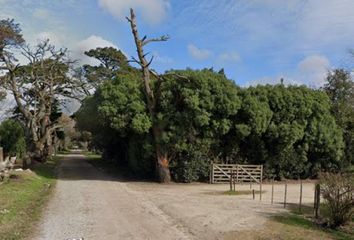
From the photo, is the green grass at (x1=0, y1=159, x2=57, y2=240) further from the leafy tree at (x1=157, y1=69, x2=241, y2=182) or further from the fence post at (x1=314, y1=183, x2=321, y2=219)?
the fence post at (x1=314, y1=183, x2=321, y2=219)

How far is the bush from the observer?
41.0 ft

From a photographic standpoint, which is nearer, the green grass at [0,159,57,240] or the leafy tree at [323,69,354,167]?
the green grass at [0,159,57,240]

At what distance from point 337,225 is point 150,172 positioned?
59.0 ft

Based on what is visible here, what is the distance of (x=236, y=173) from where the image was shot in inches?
1139

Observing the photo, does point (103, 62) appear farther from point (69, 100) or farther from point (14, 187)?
point (14, 187)

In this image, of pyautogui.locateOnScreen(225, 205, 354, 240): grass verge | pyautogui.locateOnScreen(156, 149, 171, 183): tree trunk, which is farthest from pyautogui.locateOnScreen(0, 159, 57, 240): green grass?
pyautogui.locateOnScreen(156, 149, 171, 183): tree trunk

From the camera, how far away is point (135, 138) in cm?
2925

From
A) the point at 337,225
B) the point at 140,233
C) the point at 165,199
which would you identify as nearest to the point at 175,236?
the point at 140,233

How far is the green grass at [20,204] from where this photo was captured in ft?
35.3

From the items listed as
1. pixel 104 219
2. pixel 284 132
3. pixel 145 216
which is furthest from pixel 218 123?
pixel 104 219

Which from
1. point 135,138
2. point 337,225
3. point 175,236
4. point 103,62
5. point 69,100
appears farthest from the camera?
point 103,62

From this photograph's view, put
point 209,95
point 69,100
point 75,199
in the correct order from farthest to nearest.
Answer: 1. point 69,100
2. point 209,95
3. point 75,199

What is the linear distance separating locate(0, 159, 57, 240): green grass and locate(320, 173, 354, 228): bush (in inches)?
325

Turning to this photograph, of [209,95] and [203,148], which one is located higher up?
[209,95]
